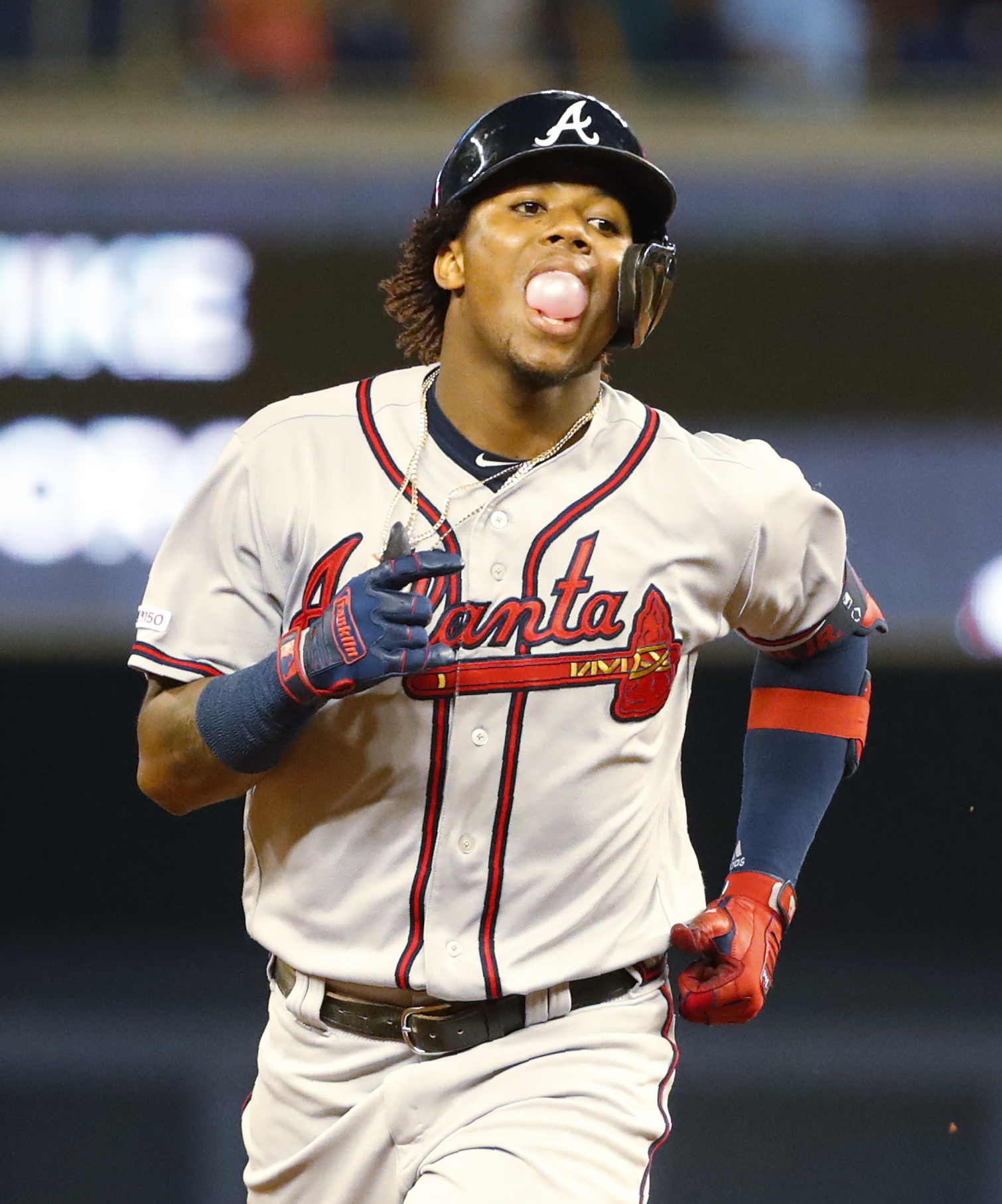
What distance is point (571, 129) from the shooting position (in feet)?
7.58

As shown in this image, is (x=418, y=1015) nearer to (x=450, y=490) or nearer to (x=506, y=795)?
(x=506, y=795)

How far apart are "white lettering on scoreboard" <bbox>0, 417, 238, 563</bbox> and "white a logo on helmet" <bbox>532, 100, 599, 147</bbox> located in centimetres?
332

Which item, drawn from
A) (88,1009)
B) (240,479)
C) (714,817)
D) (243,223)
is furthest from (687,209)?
(240,479)

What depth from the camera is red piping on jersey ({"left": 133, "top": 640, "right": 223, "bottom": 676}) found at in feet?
7.34

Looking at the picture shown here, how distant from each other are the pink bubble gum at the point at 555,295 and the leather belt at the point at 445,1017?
84cm

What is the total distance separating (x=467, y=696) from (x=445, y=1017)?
1.31 feet

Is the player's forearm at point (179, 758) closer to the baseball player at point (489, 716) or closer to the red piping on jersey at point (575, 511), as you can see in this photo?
the baseball player at point (489, 716)

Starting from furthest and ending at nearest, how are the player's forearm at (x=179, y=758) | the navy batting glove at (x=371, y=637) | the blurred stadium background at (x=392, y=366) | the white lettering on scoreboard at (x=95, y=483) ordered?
the white lettering on scoreboard at (x=95, y=483), the blurred stadium background at (x=392, y=366), the player's forearm at (x=179, y=758), the navy batting glove at (x=371, y=637)

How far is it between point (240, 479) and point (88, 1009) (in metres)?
3.58

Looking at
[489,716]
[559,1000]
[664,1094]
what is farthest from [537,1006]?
[489,716]

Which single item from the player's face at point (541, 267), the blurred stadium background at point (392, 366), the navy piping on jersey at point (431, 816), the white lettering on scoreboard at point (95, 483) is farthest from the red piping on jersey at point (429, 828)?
the white lettering on scoreboard at point (95, 483)

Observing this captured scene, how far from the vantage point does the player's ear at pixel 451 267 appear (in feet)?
7.94

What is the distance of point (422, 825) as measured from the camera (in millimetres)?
2252

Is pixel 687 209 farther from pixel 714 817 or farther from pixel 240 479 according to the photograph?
pixel 240 479
